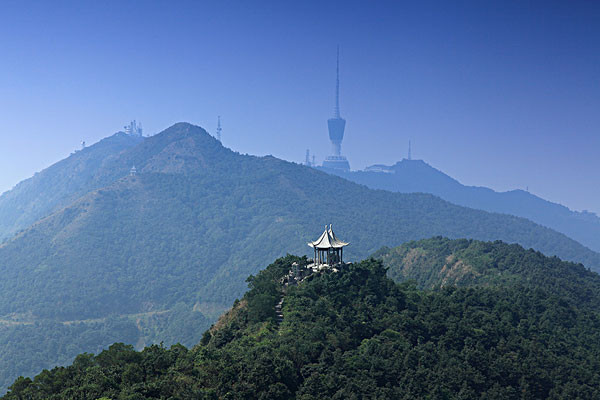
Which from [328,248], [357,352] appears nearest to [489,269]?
[328,248]

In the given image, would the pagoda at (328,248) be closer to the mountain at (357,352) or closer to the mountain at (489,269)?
the mountain at (357,352)

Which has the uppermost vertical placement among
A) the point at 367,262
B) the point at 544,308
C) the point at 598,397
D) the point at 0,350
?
the point at 367,262

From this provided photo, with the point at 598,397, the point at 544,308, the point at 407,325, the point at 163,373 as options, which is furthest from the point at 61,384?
the point at 544,308

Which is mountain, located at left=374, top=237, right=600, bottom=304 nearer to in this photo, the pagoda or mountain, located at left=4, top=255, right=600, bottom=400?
mountain, located at left=4, top=255, right=600, bottom=400

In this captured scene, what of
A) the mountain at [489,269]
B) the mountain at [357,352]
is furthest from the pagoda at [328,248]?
the mountain at [489,269]

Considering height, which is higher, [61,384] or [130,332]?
[61,384]

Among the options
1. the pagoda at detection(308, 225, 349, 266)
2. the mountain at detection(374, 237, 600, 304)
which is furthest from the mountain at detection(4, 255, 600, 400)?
the mountain at detection(374, 237, 600, 304)

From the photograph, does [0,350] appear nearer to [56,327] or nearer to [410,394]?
[56,327]
